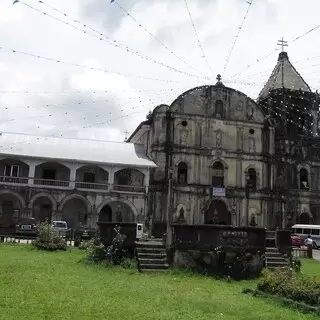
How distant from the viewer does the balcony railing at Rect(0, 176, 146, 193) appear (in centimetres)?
3400

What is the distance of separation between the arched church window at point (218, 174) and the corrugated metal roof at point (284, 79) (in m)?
9.09

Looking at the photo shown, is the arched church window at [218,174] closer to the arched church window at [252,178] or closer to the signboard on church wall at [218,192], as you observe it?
the signboard on church wall at [218,192]

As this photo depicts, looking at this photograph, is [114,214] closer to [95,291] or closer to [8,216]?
[8,216]

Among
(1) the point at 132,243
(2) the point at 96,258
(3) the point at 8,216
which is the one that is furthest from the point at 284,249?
(3) the point at 8,216

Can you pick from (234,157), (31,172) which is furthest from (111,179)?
(234,157)

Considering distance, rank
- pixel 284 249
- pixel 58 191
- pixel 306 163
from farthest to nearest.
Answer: pixel 306 163 → pixel 58 191 → pixel 284 249

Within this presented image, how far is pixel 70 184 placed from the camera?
34.6m

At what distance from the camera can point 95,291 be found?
426 inches

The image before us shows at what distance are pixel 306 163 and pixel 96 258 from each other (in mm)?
28874

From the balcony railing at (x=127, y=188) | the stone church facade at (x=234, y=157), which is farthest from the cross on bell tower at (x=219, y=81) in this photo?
the balcony railing at (x=127, y=188)

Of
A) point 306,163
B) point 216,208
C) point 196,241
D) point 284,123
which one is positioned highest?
point 284,123

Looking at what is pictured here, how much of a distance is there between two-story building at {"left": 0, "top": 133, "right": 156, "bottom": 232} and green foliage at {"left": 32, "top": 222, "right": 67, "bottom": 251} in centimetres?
1177

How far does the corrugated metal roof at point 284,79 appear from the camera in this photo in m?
42.3

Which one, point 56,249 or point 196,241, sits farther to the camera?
point 56,249
